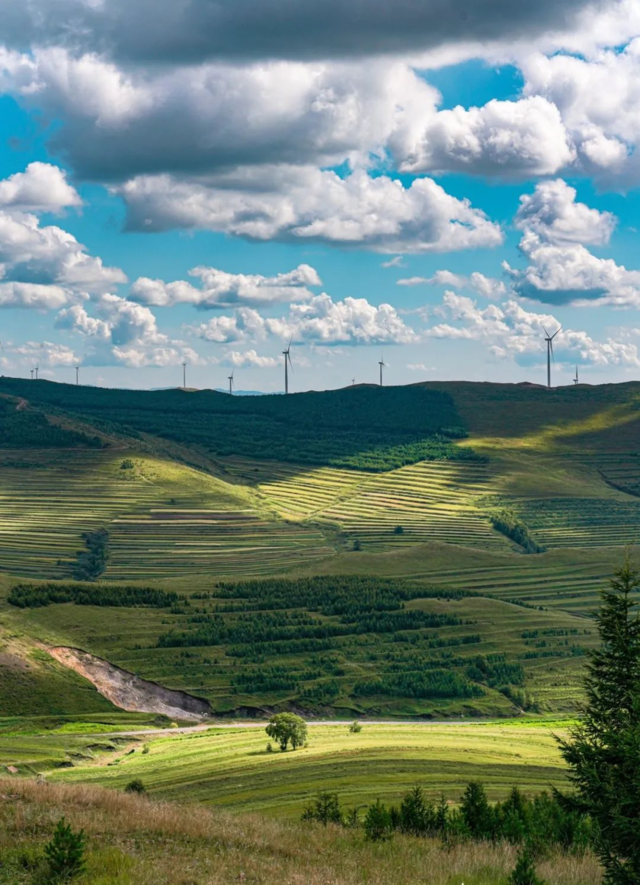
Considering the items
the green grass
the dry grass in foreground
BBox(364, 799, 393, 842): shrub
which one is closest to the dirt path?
the green grass

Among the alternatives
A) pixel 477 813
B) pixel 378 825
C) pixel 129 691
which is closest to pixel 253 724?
pixel 129 691

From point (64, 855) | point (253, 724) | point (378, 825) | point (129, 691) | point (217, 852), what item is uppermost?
point (64, 855)

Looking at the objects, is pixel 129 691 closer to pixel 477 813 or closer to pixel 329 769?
pixel 329 769

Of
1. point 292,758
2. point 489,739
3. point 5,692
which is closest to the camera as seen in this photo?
point 292,758

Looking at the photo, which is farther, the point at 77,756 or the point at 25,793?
the point at 77,756

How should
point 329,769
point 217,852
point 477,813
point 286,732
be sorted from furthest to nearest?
point 286,732 < point 329,769 < point 477,813 < point 217,852

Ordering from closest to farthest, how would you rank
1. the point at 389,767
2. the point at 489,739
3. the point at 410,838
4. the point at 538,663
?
the point at 410,838, the point at 389,767, the point at 489,739, the point at 538,663

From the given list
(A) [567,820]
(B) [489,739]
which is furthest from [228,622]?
(A) [567,820]

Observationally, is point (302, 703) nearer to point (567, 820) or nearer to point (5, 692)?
point (5, 692)
